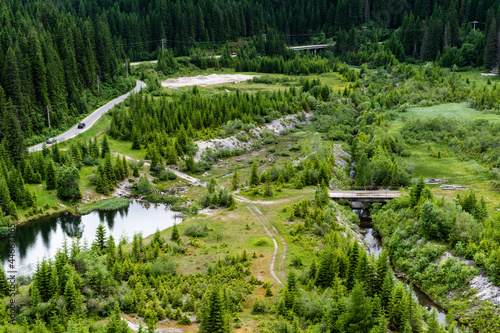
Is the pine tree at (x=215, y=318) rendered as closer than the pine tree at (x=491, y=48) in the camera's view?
Yes

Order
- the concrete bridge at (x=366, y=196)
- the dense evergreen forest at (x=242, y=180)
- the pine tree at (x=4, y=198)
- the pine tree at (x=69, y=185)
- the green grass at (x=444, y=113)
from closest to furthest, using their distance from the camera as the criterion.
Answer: the dense evergreen forest at (x=242, y=180) → the pine tree at (x=4, y=198) → the concrete bridge at (x=366, y=196) → the pine tree at (x=69, y=185) → the green grass at (x=444, y=113)

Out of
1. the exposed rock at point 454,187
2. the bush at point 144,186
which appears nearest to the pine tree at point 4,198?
the bush at point 144,186

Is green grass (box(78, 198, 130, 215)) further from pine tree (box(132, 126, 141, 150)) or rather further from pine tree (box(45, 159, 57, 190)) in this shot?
pine tree (box(132, 126, 141, 150))

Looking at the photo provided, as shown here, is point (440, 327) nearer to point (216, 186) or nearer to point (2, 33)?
point (216, 186)

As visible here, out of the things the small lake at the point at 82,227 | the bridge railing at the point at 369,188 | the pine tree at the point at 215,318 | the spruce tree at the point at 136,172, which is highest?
the pine tree at the point at 215,318

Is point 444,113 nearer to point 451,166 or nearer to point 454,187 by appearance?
point 451,166

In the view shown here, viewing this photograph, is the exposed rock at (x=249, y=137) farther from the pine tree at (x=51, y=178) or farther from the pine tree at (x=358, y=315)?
the pine tree at (x=358, y=315)

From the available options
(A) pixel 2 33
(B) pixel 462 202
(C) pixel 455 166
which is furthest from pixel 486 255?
(A) pixel 2 33
